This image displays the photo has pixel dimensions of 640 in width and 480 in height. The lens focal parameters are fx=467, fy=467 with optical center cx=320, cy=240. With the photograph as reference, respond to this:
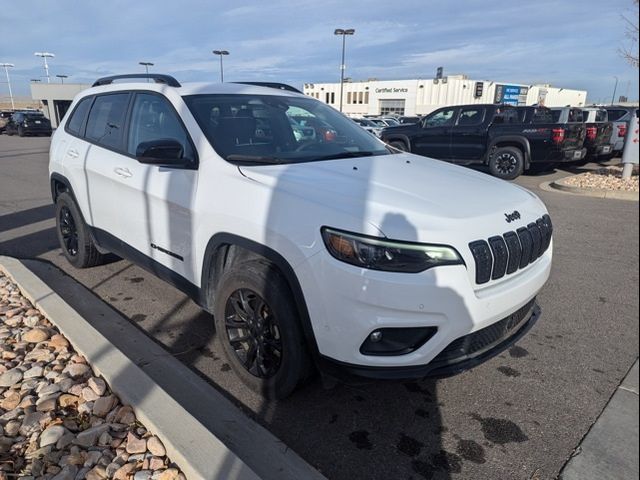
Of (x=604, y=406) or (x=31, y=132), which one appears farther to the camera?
(x=31, y=132)

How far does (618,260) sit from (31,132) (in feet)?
110

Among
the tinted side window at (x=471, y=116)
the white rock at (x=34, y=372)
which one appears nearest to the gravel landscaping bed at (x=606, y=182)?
the tinted side window at (x=471, y=116)

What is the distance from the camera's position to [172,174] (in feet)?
10.7

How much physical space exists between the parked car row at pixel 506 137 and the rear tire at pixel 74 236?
32.8ft

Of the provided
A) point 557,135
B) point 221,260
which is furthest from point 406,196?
point 557,135

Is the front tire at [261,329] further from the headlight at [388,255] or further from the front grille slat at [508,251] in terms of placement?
the front grille slat at [508,251]

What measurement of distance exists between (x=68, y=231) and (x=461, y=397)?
173 inches

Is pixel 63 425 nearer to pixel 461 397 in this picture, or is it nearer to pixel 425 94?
pixel 461 397

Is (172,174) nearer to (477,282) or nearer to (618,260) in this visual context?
(477,282)

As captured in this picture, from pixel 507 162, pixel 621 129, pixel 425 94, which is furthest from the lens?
pixel 425 94

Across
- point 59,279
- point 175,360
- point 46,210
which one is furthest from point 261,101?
point 46,210

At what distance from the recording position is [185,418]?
7.91 feet

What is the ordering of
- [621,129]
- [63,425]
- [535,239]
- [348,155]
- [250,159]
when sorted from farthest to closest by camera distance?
[621,129] < [348,155] < [250,159] < [535,239] < [63,425]

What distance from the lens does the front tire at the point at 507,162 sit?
1168 centimetres
